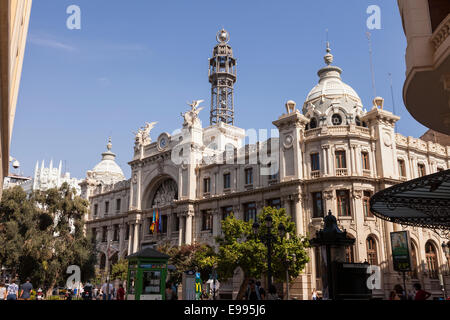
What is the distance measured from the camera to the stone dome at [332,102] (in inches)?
1524

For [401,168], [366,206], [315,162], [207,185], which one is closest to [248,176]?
[207,185]

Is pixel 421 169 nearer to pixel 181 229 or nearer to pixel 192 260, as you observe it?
pixel 192 260

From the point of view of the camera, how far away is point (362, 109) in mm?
40688

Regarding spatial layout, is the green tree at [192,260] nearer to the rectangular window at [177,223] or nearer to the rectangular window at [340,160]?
the rectangular window at [177,223]

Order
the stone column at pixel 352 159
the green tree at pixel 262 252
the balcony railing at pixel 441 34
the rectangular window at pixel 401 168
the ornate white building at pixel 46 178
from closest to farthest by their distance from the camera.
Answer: the balcony railing at pixel 441 34 < the green tree at pixel 262 252 < the stone column at pixel 352 159 < the rectangular window at pixel 401 168 < the ornate white building at pixel 46 178

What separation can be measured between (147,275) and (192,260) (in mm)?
16996

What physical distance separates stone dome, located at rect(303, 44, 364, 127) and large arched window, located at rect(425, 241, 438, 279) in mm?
12464

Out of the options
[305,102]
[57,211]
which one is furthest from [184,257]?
[305,102]

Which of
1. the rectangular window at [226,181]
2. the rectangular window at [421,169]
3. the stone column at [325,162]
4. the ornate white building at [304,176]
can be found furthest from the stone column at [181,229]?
the rectangular window at [421,169]

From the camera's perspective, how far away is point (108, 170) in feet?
224

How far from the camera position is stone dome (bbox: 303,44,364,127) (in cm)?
3872

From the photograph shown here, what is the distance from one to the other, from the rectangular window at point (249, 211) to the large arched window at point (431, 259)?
50.7 feet

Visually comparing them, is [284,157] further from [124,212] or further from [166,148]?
[124,212]
